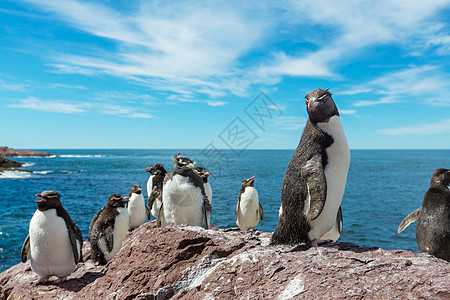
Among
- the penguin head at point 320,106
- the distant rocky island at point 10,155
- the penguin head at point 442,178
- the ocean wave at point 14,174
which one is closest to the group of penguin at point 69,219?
the penguin head at point 320,106

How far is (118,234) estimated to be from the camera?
8.15m

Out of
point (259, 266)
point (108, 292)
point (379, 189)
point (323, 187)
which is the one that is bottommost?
point (379, 189)

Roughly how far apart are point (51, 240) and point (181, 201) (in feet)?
9.35

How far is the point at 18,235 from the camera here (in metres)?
17.3

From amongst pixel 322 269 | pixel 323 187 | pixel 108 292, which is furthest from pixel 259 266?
pixel 108 292

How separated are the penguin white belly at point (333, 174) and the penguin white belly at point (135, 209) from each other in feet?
26.1

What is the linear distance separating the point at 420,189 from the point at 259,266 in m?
46.3

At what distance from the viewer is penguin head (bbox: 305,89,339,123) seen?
437 centimetres

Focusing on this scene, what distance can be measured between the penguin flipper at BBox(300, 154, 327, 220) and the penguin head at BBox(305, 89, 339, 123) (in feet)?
1.76

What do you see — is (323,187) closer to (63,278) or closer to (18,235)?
(63,278)

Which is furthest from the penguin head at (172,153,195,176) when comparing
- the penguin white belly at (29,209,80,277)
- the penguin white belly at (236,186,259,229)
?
the penguin white belly at (236,186,259,229)

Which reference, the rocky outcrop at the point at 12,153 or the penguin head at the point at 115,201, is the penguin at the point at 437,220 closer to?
the penguin head at the point at 115,201

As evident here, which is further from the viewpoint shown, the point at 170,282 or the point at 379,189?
the point at 379,189

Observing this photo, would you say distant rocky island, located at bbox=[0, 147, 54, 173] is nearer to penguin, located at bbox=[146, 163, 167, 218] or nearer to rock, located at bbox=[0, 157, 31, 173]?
rock, located at bbox=[0, 157, 31, 173]
